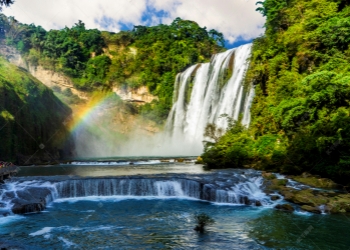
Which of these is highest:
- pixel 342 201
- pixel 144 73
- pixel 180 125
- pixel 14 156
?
pixel 144 73

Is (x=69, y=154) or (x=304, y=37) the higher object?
(x=304, y=37)

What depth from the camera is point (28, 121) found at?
34.3 meters

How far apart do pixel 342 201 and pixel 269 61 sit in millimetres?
15968

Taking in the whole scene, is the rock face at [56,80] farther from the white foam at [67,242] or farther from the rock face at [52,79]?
the white foam at [67,242]

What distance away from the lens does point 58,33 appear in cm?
5619

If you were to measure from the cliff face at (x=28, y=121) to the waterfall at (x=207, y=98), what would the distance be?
1418 cm

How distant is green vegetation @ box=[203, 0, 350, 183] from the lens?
18.3 metres

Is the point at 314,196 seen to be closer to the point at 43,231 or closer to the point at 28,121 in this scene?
the point at 43,231

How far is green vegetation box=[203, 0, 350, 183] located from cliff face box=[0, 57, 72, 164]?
1783 centimetres

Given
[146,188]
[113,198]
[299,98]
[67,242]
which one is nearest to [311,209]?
[146,188]

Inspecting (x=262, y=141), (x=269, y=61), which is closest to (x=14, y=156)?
(x=262, y=141)

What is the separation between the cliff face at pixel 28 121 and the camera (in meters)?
30.8

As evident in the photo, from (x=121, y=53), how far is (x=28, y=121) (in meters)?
24.5

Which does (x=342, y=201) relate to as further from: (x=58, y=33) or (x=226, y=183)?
(x=58, y=33)
